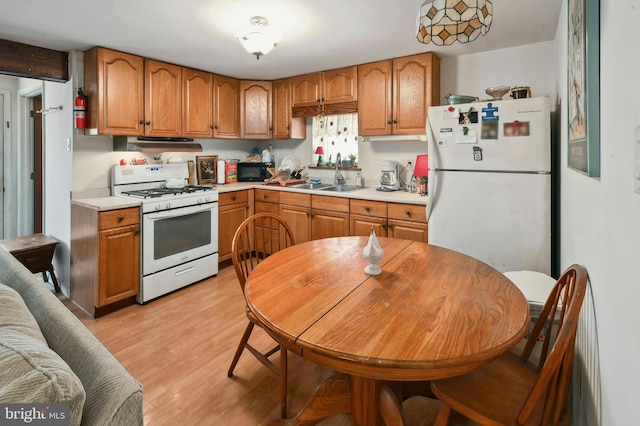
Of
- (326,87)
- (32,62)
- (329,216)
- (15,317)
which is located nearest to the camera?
(15,317)

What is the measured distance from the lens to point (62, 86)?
10.4 ft

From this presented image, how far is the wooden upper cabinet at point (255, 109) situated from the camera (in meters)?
4.17

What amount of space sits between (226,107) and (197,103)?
392mm

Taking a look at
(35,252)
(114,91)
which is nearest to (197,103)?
(114,91)

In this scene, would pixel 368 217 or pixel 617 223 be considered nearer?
pixel 617 223

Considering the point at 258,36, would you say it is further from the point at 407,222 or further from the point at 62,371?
the point at 62,371

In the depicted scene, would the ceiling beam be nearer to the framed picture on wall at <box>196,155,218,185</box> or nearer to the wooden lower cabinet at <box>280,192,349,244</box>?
the framed picture on wall at <box>196,155,218,185</box>

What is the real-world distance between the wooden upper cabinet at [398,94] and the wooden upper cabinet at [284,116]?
0.94 m

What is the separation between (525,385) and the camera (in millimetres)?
1245

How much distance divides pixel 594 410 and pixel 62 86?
4.16 metres

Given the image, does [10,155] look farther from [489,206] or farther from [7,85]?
[489,206]

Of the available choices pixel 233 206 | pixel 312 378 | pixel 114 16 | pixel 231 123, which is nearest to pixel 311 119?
pixel 231 123

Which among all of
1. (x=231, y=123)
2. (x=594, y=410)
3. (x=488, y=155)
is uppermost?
(x=231, y=123)

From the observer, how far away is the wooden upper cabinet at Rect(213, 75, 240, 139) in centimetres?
391
